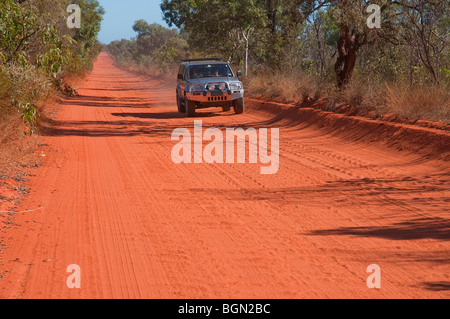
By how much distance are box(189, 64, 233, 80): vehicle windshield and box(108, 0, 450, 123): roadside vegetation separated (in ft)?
9.50

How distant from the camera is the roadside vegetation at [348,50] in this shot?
574 inches

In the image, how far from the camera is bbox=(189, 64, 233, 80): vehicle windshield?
773 inches

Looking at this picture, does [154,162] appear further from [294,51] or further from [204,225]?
[294,51]

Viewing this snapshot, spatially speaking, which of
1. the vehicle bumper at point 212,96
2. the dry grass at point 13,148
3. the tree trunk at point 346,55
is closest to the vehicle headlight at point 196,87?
the vehicle bumper at point 212,96

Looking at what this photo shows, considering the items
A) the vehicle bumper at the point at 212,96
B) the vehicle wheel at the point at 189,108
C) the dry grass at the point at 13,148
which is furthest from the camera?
the vehicle wheel at the point at 189,108

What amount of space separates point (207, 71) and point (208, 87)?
1.16 m

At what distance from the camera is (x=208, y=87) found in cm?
1883

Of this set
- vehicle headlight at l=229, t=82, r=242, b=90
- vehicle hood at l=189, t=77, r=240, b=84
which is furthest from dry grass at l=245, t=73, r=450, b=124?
vehicle hood at l=189, t=77, r=240, b=84

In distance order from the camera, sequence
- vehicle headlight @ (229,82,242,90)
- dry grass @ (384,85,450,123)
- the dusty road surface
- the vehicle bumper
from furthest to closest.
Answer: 1. vehicle headlight @ (229,82,242,90)
2. the vehicle bumper
3. dry grass @ (384,85,450,123)
4. the dusty road surface

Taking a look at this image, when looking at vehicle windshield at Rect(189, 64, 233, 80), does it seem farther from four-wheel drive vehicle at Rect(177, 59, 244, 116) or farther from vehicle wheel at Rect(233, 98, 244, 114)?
vehicle wheel at Rect(233, 98, 244, 114)

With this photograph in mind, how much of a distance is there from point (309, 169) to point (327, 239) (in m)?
3.95

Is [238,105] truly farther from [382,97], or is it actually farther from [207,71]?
[382,97]

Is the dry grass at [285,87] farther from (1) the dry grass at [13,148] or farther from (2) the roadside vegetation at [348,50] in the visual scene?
(1) the dry grass at [13,148]
